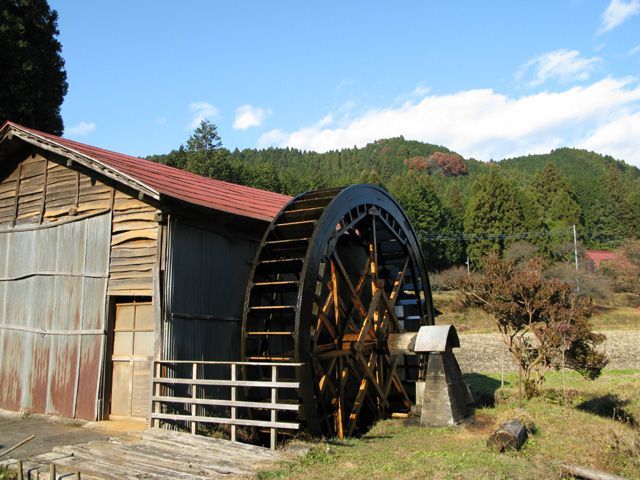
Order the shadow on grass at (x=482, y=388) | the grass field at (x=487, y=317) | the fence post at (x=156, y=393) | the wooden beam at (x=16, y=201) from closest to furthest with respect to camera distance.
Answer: the fence post at (x=156, y=393)
the wooden beam at (x=16, y=201)
the shadow on grass at (x=482, y=388)
the grass field at (x=487, y=317)

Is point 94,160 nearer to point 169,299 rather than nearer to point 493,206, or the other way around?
point 169,299

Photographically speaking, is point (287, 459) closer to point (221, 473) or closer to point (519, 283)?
point (221, 473)

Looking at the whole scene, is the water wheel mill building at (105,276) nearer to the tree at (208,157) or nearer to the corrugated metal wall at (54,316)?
the corrugated metal wall at (54,316)

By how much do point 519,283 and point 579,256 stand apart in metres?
33.1

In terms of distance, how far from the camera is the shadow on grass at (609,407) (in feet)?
40.0

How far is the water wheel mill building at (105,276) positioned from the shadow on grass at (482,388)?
236 inches

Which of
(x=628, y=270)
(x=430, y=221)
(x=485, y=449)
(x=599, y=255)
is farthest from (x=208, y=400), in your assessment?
(x=599, y=255)

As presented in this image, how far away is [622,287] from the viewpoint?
135ft

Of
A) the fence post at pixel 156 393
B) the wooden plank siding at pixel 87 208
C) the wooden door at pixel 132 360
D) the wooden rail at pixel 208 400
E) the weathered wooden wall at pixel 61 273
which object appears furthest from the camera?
the weathered wooden wall at pixel 61 273

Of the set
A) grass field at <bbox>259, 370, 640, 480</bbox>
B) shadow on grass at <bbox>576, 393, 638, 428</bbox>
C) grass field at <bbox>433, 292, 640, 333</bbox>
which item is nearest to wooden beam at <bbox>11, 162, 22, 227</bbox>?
grass field at <bbox>259, 370, 640, 480</bbox>

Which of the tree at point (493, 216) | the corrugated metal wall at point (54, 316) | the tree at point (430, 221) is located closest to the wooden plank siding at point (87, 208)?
the corrugated metal wall at point (54, 316)

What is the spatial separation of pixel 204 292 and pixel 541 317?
8447 millimetres

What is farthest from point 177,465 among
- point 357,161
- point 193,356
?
point 357,161

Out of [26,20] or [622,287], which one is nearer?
[26,20]
